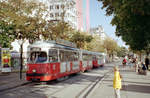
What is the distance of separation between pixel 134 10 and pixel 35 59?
8656 mm

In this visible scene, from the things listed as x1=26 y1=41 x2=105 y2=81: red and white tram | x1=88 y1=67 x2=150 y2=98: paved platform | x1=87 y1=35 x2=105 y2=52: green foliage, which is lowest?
x1=88 y1=67 x2=150 y2=98: paved platform

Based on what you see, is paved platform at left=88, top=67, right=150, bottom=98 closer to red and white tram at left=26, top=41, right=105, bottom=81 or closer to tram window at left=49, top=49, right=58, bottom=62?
red and white tram at left=26, top=41, right=105, bottom=81

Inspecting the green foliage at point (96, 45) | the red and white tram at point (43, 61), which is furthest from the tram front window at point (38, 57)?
the green foliage at point (96, 45)

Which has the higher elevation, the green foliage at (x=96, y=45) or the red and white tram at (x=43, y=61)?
the green foliage at (x=96, y=45)

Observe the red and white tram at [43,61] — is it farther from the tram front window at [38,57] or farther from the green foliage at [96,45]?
the green foliage at [96,45]

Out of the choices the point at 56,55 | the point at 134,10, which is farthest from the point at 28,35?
the point at 134,10

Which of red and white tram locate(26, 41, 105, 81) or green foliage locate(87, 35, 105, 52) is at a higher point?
green foliage locate(87, 35, 105, 52)

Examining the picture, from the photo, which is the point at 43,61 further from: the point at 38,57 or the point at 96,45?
the point at 96,45

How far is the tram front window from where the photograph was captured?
51.1 feet

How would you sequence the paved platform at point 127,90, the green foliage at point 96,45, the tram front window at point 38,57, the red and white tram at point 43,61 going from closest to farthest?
the paved platform at point 127,90
the red and white tram at point 43,61
the tram front window at point 38,57
the green foliage at point 96,45

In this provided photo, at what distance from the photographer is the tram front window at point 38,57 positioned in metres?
15.6

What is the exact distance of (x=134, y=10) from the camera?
31.9ft

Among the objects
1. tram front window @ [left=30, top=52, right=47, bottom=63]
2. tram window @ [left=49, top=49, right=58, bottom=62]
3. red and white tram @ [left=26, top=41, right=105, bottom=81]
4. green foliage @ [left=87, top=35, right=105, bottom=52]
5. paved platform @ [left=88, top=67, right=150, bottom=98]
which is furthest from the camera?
green foliage @ [left=87, top=35, right=105, bottom=52]

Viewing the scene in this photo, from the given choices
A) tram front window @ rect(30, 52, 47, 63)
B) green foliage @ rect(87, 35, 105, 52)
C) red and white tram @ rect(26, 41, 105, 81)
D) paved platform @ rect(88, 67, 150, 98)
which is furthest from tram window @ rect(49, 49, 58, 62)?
green foliage @ rect(87, 35, 105, 52)
